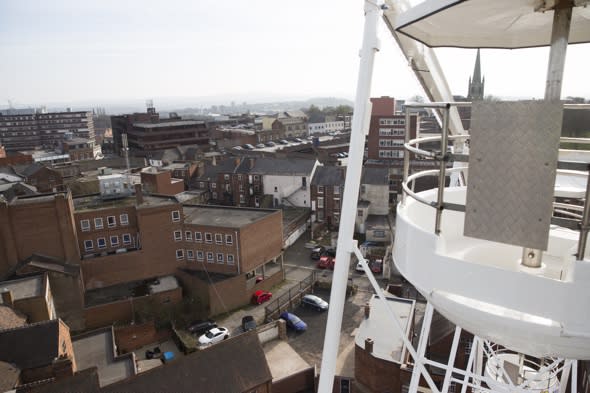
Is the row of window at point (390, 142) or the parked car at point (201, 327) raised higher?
the row of window at point (390, 142)

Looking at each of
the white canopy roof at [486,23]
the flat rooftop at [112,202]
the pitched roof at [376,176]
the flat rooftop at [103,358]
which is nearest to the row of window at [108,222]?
the flat rooftop at [112,202]

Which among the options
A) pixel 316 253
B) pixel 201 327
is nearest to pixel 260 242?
pixel 316 253

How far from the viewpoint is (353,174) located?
5398 millimetres

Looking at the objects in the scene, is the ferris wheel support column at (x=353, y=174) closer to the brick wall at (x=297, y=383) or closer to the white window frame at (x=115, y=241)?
the brick wall at (x=297, y=383)

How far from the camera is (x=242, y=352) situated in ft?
55.9

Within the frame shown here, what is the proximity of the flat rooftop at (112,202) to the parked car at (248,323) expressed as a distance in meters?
10.2

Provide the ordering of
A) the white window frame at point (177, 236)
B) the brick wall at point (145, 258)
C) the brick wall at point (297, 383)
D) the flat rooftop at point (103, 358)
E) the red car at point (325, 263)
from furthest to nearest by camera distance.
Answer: the red car at point (325, 263) < the white window frame at point (177, 236) < the brick wall at point (145, 258) < the brick wall at point (297, 383) < the flat rooftop at point (103, 358)

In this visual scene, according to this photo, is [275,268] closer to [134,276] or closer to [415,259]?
[134,276]

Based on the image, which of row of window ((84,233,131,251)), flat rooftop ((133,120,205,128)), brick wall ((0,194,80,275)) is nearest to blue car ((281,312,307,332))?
row of window ((84,233,131,251))

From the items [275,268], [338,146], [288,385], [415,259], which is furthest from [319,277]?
[338,146]

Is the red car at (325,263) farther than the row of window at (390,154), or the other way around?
the row of window at (390,154)

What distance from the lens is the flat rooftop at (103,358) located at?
1744 centimetres

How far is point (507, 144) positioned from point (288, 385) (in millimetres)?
17787

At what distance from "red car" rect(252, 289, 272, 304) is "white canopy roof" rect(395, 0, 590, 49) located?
2433 cm
